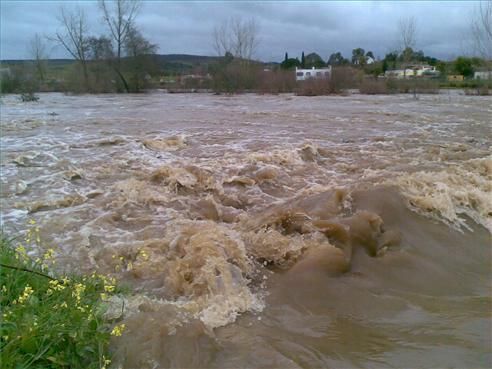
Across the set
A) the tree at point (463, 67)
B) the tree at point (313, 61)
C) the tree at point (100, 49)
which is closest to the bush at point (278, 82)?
the tree at point (100, 49)

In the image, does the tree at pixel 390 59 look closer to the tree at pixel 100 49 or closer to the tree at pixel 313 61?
the tree at pixel 313 61

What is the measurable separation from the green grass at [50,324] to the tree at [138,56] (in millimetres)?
45166

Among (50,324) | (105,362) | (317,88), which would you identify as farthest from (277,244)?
(317,88)

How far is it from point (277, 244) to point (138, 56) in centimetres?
4596

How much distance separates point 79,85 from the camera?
144 feet

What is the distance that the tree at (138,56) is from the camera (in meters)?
45.6

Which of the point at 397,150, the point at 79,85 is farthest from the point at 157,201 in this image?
the point at 79,85

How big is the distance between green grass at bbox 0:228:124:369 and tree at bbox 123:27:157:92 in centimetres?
4517

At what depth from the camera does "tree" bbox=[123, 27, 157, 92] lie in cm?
4562

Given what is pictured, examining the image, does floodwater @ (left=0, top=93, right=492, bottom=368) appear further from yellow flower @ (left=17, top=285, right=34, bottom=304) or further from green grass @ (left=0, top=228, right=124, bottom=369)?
yellow flower @ (left=17, top=285, right=34, bottom=304)

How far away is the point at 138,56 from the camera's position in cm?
4634

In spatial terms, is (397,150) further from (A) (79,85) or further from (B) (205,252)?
(A) (79,85)

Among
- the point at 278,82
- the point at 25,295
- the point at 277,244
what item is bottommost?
the point at 277,244

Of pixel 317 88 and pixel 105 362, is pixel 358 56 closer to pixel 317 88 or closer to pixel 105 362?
pixel 317 88
